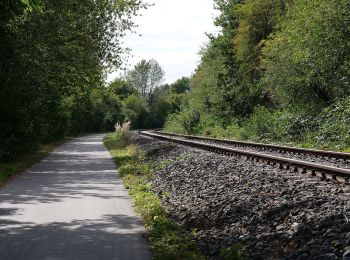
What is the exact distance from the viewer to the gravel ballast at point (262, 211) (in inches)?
243

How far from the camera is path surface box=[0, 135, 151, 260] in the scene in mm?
6984

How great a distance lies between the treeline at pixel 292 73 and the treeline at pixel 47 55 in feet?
31.0

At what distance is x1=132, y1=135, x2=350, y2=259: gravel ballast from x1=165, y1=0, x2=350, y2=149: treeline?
430 inches

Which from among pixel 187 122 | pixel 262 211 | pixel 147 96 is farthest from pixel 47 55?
pixel 147 96

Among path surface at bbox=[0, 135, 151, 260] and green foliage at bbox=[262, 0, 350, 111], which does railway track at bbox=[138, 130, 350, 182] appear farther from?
green foliage at bbox=[262, 0, 350, 111]

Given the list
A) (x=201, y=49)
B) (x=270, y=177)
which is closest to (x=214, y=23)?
(x=201, y=49)

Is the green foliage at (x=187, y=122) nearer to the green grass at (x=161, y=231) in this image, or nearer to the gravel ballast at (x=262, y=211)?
the gravel ballast at (x=262, y=211)

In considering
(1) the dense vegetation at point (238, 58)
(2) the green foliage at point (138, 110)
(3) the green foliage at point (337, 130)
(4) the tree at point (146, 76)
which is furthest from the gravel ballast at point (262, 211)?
(4) the tree at point (146, 76)

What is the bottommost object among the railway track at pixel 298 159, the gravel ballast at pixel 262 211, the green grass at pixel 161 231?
the green grass at pixel 161 231

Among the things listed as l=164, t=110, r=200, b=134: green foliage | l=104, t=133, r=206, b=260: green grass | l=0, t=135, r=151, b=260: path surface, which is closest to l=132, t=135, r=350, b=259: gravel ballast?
l=104, t=133, r=206, b=260: green grass

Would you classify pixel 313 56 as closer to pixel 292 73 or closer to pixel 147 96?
pixel 292 73

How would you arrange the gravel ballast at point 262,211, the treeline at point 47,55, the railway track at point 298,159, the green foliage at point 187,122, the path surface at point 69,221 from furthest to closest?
the green foliage at point 187,122, the treeline at point 47,55, the railway track at point 298,159, the path surface at point 69,221, the gravel ballast at point 262,211

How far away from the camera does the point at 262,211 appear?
8047 millimetres

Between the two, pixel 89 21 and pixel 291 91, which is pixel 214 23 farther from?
pixel 89 21
